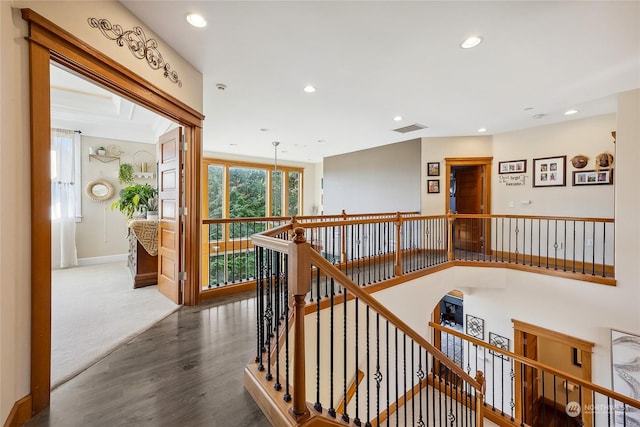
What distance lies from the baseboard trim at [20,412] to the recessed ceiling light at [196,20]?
2798 mm

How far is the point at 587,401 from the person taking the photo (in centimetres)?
396

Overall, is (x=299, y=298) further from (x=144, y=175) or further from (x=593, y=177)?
(x=144, y=175)

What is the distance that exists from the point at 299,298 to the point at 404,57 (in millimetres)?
2720

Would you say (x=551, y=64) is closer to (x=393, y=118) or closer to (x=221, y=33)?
(x=393, y=118)

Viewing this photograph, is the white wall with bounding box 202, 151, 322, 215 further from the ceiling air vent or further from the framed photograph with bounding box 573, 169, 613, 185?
the framed photograph with bounding box 573, 169, 613, 185

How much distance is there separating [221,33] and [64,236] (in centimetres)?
513

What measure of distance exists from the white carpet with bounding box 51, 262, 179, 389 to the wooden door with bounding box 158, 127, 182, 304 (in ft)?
0.71

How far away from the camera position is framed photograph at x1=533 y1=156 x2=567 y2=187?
499 centimetres

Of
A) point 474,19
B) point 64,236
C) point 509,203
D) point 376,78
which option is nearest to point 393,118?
point 376,78

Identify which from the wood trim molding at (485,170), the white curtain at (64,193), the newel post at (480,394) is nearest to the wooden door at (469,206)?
the wood trim molding at (485,170)

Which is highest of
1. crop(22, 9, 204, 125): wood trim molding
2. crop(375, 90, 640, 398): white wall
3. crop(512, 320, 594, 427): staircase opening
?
crop(22, 9, 204, 125): wood trim molding

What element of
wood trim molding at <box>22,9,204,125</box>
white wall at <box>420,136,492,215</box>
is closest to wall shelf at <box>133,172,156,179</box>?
wood trim molding at <box>22,9,204,125</box>

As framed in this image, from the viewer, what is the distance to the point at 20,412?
1430mm

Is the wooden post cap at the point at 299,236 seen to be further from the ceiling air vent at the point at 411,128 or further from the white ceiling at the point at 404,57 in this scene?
the ceiling air vent at the point at 411,128
